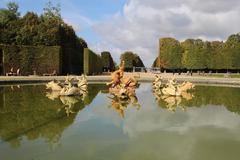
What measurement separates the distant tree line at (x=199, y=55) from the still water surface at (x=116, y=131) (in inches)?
1274

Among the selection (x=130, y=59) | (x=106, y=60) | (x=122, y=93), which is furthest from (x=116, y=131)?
(x=130, y=59)

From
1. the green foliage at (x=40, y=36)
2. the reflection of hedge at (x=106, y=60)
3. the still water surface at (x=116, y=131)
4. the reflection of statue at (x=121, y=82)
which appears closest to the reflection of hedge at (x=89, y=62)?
the green foliage at (x=40, y=36)

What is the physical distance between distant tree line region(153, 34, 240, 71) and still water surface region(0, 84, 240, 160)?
3235 cm

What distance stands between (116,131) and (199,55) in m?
37.8

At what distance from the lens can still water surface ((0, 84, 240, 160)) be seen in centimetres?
637

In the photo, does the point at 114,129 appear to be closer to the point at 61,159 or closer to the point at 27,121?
the point at 27,121

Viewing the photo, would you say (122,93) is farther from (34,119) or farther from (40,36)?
(40,36)

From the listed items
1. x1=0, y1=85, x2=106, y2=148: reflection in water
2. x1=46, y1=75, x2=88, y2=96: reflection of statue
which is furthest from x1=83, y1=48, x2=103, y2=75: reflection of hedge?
x1=0, y1=85, x2=106, y2=148: reflection in water

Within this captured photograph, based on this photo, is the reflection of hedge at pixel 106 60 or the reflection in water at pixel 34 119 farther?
the reflection of hedge at pixel 106 60

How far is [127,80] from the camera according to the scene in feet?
56.5

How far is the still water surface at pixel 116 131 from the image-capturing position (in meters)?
6.37

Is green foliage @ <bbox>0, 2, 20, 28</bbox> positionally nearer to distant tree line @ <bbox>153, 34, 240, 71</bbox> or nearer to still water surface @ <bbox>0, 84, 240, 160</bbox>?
distant tree line @ <bbox>153, 34, 240, 71</bbox>

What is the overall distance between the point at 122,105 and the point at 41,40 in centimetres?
2311

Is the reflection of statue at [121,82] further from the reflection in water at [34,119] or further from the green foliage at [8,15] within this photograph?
the green foliage at [8,15]
